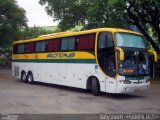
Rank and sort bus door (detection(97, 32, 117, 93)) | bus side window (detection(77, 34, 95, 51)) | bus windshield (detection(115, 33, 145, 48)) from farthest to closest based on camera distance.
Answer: bus side window (detection(77, 34, 95, 51)) < bus windshield (detection(115, 33, 145, 48)) < bus door (detection(97, 32, 117, 93))

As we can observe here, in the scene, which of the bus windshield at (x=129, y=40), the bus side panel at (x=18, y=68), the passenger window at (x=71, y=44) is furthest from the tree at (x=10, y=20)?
the bus windshield at (x=129, y=40)

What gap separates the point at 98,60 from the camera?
17.4 m

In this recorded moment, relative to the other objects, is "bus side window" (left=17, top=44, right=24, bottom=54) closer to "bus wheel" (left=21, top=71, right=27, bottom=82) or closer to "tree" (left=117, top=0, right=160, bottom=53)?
"bus wheel" (left=21, top=71, right=27, bottom=82)

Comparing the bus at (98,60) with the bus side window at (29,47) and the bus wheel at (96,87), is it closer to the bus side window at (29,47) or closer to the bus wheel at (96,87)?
the bus wheel at (96,87)

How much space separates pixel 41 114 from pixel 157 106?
5132 millimetres

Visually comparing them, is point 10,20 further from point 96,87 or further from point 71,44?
point 96,87

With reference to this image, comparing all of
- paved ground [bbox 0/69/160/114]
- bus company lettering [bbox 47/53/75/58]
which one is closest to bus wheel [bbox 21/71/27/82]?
bus company lettering [bbox 47/53/75/58]

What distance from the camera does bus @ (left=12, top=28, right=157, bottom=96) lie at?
16.3m

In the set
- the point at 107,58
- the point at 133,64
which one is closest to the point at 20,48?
the point at 107,58

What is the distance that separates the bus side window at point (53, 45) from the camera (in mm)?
21141

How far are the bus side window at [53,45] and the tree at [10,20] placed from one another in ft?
47.6

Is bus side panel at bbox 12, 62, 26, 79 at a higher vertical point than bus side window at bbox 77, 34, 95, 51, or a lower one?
lower

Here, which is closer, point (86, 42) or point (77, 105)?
point (77, 105)

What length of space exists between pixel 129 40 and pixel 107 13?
324 inches
